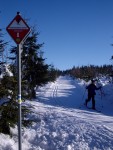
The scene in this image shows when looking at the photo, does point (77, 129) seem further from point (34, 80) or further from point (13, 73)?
point (34, 80)

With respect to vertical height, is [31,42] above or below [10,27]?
above

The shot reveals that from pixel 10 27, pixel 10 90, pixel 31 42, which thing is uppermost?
pixel 31 42

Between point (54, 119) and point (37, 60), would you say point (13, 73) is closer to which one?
point (54, 119)

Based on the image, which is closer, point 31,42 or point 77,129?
point 77,129

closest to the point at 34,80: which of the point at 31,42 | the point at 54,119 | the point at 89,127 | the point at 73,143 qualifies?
the point at 31,42

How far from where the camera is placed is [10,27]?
267 inches

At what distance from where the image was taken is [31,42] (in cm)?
2244

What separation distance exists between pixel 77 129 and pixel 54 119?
6.41 feet

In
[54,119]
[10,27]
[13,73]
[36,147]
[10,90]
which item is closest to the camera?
[10,27]

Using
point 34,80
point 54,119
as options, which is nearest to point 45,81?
point 34,80

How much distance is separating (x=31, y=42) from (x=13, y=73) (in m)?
12.4

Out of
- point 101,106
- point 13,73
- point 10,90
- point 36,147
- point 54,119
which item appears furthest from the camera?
point 101,106

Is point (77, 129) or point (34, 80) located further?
point (34, 80)

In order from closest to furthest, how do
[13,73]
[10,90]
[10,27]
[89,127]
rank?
1. [10,27]
2. [10,90]
3. [13,73]
4. [89,127]
